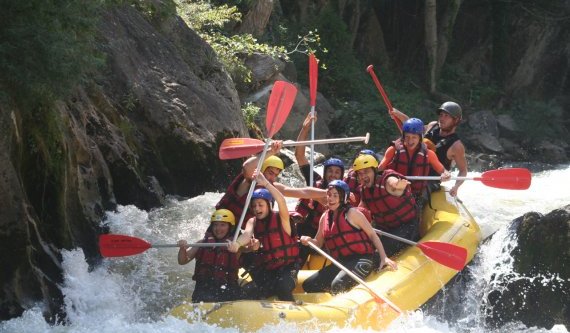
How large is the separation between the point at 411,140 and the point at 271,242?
1738 mm

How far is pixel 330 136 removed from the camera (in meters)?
15.0

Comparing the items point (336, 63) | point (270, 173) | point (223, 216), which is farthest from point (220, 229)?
point (336, 63)

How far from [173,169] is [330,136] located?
608cm

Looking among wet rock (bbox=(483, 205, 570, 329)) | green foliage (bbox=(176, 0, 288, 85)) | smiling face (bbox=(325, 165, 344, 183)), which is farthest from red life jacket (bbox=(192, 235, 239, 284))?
green foliage (bbox=(176, 0, 288, 85))

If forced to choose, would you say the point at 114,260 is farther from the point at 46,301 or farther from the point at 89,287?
the point at 46,301

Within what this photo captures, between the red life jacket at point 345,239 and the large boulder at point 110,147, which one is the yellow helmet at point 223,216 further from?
the large boulder at point 110,147

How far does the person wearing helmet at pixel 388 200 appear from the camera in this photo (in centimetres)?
638

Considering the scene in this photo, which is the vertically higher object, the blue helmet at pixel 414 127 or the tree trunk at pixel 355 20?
the blue helmet at pixel 414 127

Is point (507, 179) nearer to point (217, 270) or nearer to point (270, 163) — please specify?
point (270, 163)

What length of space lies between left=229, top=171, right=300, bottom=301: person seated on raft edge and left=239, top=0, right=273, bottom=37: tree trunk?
8.68m

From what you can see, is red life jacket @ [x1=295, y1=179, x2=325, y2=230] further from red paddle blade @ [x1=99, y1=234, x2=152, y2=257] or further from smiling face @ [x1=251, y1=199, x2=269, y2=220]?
red paddle blade @ [x1=99, y1=234, x2=152, y2=257]

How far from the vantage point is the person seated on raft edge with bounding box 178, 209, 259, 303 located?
573 centimetres

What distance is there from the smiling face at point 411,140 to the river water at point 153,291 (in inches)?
39.2

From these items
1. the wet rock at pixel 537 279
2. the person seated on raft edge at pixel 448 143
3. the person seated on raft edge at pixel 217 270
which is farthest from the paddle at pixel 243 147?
the wet rock at pixel 537 279
